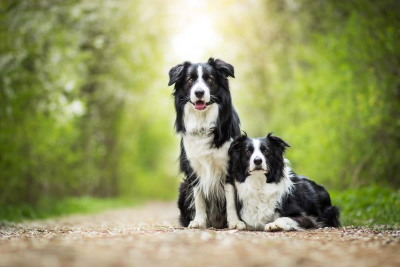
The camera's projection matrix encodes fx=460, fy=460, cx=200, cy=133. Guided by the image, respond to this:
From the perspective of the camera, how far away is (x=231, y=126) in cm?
630

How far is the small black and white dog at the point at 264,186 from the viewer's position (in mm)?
5926

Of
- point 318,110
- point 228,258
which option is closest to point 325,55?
point 318,110

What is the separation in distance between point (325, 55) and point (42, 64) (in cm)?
770

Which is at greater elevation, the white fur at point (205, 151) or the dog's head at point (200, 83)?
the dog's head at point (200, 83)

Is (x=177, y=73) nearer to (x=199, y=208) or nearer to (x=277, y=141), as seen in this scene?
(x=277, y=141)

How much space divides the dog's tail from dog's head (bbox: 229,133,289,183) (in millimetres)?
1056

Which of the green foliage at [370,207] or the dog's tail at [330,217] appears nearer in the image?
the dog's tail at [330,217]

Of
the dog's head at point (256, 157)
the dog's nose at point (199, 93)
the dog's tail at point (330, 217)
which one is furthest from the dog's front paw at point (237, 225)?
the dog's nose at point (199, 93)

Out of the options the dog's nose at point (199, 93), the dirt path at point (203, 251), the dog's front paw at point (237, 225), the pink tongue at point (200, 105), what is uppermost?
the dog's nose at point (199, 93)

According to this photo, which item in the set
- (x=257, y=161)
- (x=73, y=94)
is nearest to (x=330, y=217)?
(x=257, y=161)

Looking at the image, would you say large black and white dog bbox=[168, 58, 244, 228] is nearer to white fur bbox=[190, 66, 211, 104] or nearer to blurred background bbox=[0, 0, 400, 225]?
white fur bbox=[190, 66, 211, 104]

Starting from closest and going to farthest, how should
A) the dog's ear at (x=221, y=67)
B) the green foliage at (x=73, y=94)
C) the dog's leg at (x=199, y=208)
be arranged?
the dog's ear at (x=221, y=67) → the dog's leg at (x=199, y=208) → the green foliage at (x=73, y=94)

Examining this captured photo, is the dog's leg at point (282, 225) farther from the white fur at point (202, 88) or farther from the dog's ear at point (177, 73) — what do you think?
the dog's ear at point (177, 73)

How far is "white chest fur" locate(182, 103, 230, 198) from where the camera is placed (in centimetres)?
617
